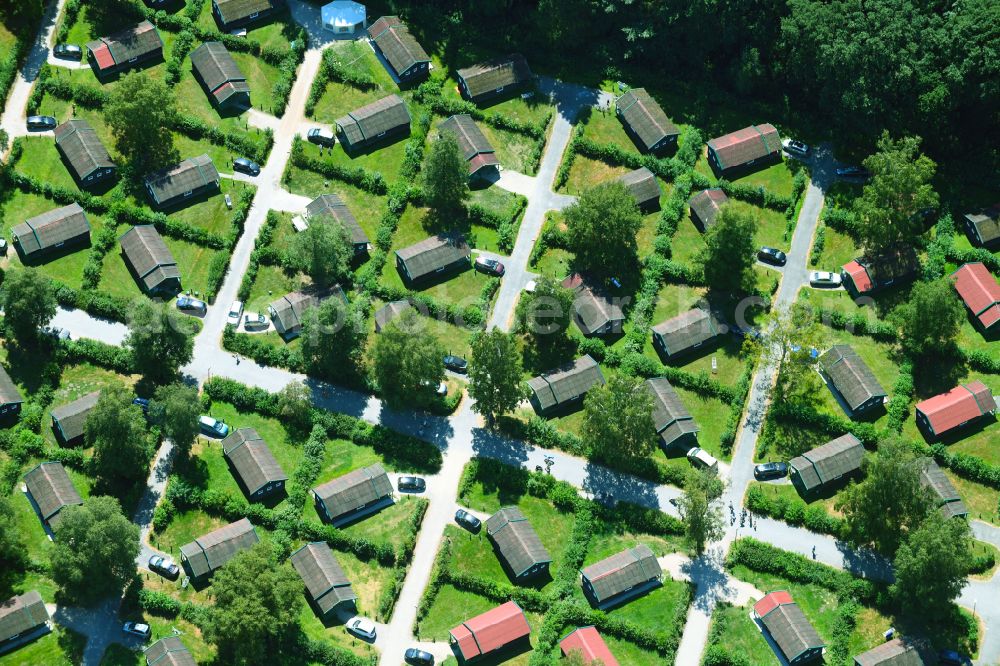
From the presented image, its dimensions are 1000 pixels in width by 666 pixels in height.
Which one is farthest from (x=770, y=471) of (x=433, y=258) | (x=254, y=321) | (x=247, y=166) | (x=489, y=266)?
(x=247, y=166)

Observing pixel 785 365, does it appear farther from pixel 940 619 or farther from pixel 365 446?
pixel 365 446

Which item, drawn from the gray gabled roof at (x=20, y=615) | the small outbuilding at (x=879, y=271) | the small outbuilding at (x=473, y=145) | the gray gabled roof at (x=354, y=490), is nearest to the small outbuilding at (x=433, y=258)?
the small outbuilding at (x=473, y=145)

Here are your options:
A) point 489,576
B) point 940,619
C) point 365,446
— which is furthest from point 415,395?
point 940,619

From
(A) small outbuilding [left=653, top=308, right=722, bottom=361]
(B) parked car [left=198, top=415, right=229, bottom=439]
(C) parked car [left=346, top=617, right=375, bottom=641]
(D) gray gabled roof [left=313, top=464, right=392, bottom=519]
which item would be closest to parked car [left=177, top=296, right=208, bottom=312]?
(B) parked car [left=198, top=415, right=229, bottom=439]

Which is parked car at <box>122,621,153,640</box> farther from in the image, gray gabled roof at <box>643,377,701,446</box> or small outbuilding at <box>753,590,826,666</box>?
small outbuilding at <box>753,590,826,666</box>

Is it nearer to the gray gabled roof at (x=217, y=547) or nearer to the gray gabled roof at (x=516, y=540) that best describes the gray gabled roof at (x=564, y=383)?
the gray gabled roof at (x=516, y=540)

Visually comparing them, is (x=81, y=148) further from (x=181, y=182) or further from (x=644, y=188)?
(x=644, y=188)
